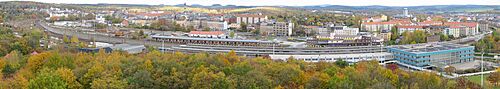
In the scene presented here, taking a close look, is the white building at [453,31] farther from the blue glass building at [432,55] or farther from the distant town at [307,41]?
the blue glass building at [432,55]

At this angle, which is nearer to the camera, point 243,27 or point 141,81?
point 141,81

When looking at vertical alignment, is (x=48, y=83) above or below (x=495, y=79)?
above

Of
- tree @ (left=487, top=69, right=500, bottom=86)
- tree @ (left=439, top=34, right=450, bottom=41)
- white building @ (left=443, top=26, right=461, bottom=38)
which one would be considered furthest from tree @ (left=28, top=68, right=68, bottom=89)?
white building @ (left=443, top=26, right=461, bottom=38)

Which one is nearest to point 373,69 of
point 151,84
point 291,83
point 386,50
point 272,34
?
point 291,83

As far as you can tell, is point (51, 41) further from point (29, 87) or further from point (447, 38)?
point (447, 38)

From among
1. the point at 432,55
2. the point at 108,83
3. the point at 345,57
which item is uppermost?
the point at 108,83

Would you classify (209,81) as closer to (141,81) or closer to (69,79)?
(141,81)

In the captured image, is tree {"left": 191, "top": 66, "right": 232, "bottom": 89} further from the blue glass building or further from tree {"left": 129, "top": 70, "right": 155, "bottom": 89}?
the blue glass building

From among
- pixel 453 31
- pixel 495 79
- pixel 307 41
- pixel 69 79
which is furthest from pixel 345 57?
pixel 453 31

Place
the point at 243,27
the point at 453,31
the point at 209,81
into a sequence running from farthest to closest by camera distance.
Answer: the point at 243,27
the point at 453,31
the point at 209,81
